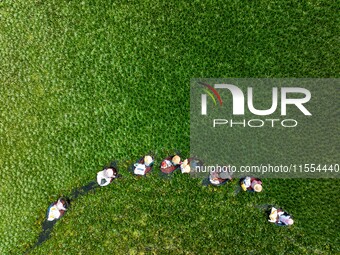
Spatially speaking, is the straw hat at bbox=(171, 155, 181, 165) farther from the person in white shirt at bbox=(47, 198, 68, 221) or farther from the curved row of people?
the person in white shirt at bbox=(47, 198, 68, 221)

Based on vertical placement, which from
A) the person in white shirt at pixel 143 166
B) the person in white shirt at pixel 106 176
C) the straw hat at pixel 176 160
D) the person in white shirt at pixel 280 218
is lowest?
the person in white shirt at pixel 280 218

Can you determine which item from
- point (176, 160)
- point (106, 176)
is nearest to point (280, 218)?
point (176, 160)

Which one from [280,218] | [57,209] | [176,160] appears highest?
[176,160]

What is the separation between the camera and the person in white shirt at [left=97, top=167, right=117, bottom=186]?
8.74m

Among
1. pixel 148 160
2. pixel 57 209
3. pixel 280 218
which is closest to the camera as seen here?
pixel 280 218

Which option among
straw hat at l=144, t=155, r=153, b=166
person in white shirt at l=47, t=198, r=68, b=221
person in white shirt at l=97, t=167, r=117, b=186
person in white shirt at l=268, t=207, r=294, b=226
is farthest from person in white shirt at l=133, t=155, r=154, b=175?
person in white shirt at l=268, t=207, r=294, b=226

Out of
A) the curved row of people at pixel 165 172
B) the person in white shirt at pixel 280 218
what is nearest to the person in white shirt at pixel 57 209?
the curved row of people at pixel 165 172

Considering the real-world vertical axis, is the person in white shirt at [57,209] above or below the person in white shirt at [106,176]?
below

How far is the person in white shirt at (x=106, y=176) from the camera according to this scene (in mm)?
8742

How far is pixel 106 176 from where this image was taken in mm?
8781

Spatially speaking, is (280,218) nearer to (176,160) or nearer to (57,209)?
(176,160)

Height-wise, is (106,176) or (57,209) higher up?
(106,176)

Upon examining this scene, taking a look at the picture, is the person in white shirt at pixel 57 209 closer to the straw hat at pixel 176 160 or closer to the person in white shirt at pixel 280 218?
the straw hat at pixel 176 160

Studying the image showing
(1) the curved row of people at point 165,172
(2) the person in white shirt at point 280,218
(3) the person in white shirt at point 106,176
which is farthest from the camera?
(3) the person in white shirt at point 106,176
